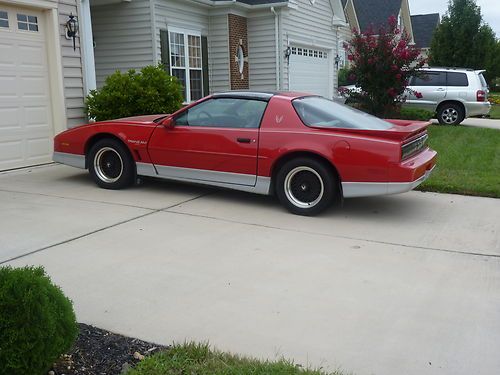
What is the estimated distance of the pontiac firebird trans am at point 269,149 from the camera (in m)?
6.15

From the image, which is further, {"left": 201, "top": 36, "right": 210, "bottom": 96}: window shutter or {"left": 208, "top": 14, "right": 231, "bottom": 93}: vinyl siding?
{"left": 208, "top": 14, "right": 231, "bottom": 93}: vinyl siding

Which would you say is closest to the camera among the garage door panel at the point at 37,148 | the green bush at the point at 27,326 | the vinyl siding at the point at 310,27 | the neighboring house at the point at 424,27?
the green bush at the point at 27,326

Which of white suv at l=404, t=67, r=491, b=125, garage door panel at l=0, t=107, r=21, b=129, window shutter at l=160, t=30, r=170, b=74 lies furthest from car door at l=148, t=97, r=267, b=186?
white suv at l=404, t=67, r=491, b=125

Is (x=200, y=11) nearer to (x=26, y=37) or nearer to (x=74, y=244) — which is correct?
(x=26, y=37)

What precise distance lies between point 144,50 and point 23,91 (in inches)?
163

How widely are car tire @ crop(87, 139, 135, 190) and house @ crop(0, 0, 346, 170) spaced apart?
92.5 inches

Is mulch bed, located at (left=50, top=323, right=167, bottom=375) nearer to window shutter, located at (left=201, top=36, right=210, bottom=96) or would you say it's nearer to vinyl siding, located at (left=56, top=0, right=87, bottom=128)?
vinyl siding, located at (left=56, top=0, right=87, bottom=128)

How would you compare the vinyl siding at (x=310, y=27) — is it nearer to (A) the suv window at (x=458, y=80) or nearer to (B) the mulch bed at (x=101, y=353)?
(A) the suv window at (x=458, y=80)

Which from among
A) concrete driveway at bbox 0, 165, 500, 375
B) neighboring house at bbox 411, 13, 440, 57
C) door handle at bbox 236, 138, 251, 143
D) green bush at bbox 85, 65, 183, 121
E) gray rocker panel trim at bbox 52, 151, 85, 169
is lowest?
concrete driveway at bbox 0, 165, 500, 375

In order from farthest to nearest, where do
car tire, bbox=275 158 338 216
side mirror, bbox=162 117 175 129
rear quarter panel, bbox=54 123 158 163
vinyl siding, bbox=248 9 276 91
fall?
vinyl siding, bbox=248 9 276 91
rear quarter panel, bbox=54 123 158 163
side mirror, bbox=162 117 175 129
car tire, bbox=275 158 338 216

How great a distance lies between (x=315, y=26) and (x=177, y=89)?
376 inches

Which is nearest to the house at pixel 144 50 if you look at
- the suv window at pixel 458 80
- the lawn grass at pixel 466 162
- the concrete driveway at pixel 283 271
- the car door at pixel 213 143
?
the concrete driveway at pixel 283 271

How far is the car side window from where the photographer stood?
691cm

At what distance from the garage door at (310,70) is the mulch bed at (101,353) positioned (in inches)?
571
